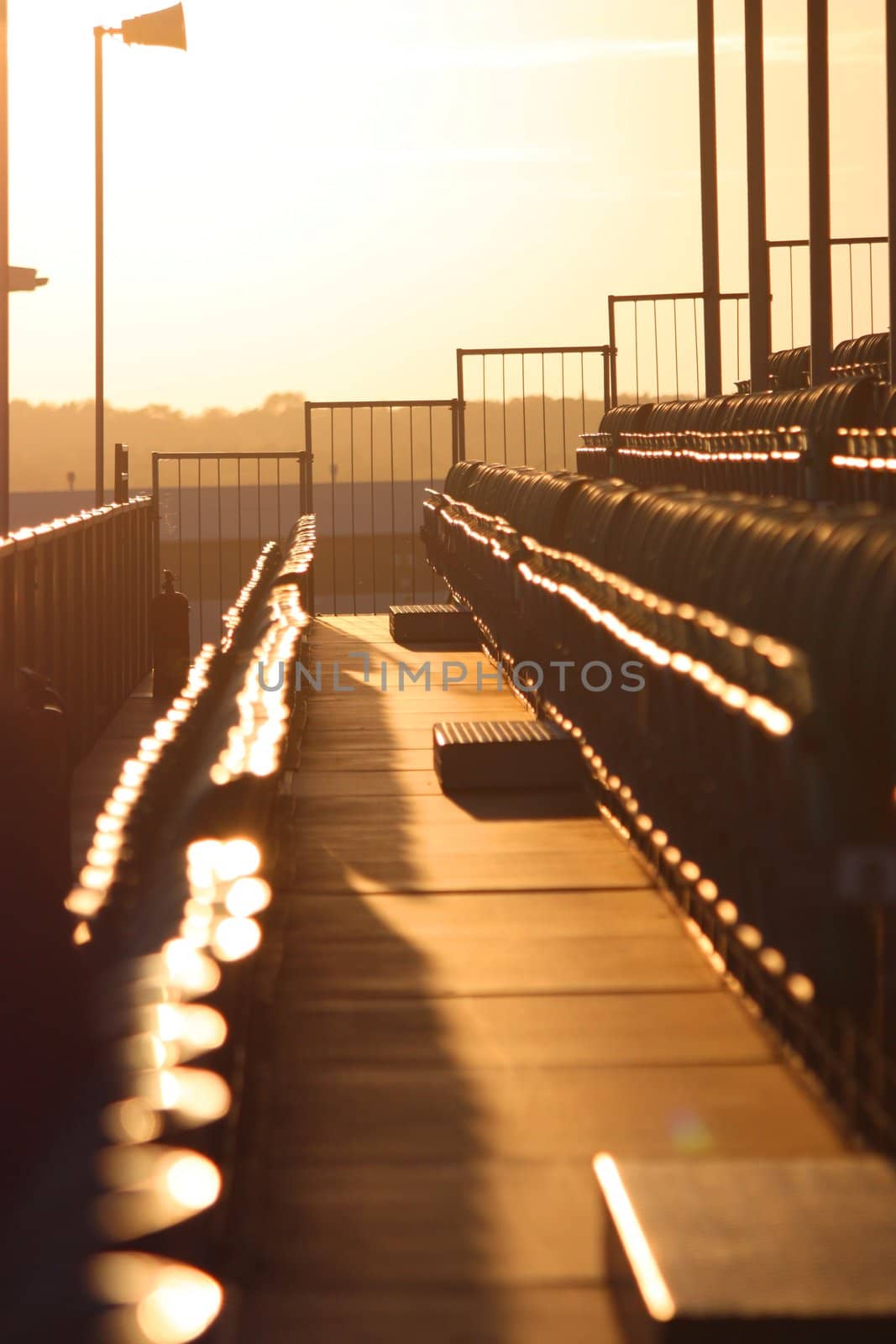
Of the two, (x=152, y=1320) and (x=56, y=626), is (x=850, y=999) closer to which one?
(x=152, y=1320)

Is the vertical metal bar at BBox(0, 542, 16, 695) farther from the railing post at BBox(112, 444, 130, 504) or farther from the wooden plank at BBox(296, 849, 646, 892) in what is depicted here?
the railing post at BBox(112, 444, 130, 504)

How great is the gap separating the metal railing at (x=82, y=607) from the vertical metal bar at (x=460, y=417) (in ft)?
12.0

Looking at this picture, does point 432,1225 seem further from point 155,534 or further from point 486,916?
point 155,534

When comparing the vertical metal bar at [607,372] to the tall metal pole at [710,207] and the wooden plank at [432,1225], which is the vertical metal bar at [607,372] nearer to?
the tall metal pole at [710,207]

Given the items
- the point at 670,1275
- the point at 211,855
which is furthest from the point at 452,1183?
the point at 211,855

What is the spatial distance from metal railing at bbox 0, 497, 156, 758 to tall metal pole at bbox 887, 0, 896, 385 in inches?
261

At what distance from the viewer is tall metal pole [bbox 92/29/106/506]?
2386 cm

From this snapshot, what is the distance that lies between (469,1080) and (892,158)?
39.3 ft

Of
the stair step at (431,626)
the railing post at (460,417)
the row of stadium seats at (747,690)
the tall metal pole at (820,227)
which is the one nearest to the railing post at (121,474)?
the railing post at (460,417)

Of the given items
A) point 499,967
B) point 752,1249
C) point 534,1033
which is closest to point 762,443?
point 499,967

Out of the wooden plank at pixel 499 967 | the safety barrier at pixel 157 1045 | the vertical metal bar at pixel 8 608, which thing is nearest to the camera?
the safety barrier at pixel 157 1045

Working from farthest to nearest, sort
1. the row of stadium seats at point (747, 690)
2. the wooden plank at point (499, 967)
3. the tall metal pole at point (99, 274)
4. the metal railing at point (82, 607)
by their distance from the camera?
the tall metal pole at point (99, 274)
the metal railing at point (82, 607)
the wooden plank at point (499, 967)
the row of stadium seats at point (747, 690)

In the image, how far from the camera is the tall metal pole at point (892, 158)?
14.3m

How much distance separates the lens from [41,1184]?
1824 mm
